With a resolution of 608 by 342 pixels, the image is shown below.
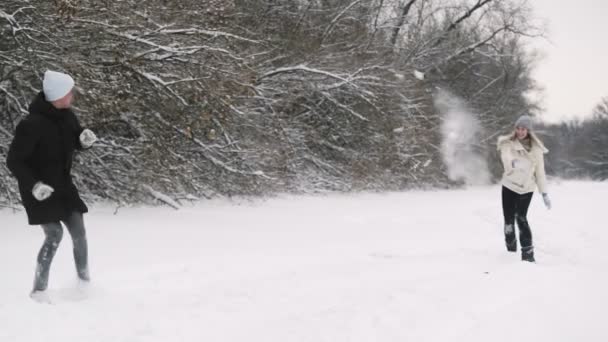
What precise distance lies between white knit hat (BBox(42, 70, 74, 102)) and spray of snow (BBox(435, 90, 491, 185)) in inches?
765

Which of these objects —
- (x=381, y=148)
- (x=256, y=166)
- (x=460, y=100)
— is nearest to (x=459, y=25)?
(x=460, y=100)

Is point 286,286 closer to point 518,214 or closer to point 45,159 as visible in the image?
point 45,159

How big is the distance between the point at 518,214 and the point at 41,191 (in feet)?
17.8

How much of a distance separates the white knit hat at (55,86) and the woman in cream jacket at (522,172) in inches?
200

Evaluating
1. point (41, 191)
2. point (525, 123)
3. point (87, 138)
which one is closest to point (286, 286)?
point (87, 138)

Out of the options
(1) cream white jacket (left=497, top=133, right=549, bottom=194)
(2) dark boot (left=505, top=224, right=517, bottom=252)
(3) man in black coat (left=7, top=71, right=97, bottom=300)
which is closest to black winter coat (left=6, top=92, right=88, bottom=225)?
(3) man in black coat (left=7, top=71, right=97, bottom=300)

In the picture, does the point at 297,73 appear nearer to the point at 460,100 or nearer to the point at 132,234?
the point at 132,234

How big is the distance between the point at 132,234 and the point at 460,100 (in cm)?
2091

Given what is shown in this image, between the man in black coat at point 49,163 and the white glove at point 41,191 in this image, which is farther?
the man in black coat at point 49,163

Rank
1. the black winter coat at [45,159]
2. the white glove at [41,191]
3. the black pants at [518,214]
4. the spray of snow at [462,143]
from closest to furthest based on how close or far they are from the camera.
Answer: the white glove at [41,191] → the black winter coat at [45,159] → the black pants at [518,214] → the spray of snow at [462,143]

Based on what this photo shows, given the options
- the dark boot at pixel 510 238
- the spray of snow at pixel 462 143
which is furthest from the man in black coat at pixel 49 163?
the spray of snow at pixel 462 143

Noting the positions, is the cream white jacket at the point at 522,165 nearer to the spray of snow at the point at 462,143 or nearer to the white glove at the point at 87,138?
the white glove at the point at 87,138

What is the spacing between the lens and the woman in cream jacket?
6867 mm

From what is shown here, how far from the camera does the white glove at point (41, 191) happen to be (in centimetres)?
385
